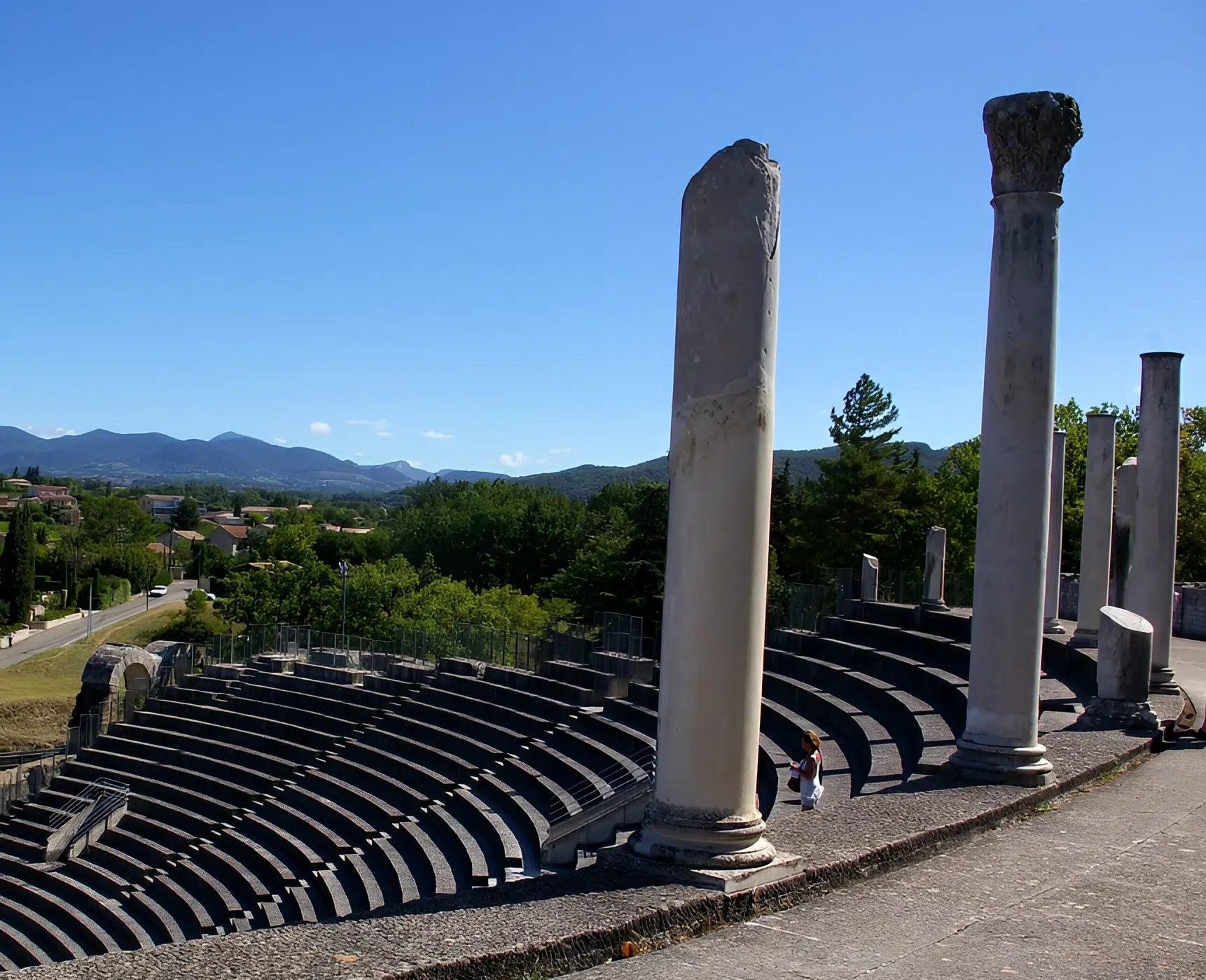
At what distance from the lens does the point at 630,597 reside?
2013 inches

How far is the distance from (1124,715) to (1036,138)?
5762mm

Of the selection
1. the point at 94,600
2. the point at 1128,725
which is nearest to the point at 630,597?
the point at 1128,725

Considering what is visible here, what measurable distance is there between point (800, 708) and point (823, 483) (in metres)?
41.6

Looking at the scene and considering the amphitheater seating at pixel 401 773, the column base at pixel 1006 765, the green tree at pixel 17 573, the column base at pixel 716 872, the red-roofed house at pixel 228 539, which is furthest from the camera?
the red-roofed house at pixel 228 539

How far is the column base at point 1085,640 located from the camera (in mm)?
17297

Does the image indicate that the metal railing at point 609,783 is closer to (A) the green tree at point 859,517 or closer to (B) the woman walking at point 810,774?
(B) the woman walking at point 810,774

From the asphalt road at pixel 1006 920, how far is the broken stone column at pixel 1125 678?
3364 millimetres

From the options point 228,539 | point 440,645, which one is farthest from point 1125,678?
point 228,539

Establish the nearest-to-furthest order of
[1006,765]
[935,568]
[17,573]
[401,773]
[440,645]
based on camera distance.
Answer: [1006,765] < [935,568] < [401,773] < [440,645] < [17,573]

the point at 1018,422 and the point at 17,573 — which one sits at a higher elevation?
the point at 1018,422

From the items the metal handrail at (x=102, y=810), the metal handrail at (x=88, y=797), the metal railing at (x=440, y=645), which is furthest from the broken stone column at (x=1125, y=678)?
the metal handrail at (x=88, y=797)

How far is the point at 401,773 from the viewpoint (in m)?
21.7

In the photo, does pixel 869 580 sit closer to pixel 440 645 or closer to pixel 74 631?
pixel 440 645

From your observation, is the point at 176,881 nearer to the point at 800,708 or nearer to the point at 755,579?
the point at 800,708
